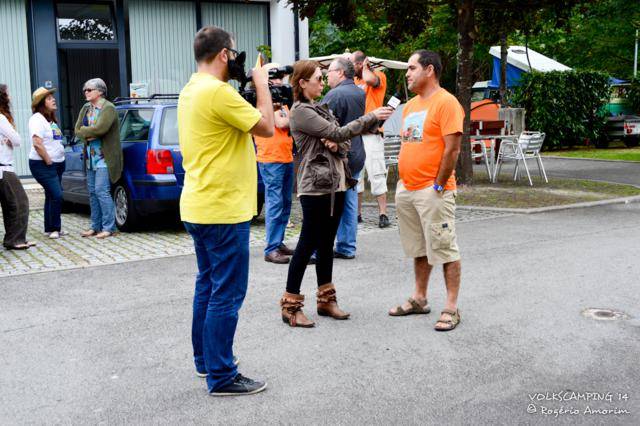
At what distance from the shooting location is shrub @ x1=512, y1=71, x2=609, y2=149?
2416cm

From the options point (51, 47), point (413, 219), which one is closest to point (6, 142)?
point (413, 219)

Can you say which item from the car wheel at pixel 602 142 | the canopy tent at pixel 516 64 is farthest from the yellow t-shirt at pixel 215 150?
the canopy tent at pixel 516 64

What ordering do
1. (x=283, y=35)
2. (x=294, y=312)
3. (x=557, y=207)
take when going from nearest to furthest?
(x=294, y=312), (x=557, y=207), (x=283, y=35)

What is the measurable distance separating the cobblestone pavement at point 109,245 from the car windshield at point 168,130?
3.84 ft

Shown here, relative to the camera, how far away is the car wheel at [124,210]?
974 cm

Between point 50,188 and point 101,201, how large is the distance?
0.68 meters

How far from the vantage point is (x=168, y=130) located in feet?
31.4

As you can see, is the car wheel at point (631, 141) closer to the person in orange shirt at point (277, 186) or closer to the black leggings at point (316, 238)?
the person in orange shirt at point (277, 186)

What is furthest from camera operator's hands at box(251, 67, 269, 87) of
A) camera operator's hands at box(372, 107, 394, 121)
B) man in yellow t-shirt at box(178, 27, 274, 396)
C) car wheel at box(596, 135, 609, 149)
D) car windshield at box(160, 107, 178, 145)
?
car wheel at box(596, 135, 609, 149)

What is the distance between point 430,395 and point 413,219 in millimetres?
1719

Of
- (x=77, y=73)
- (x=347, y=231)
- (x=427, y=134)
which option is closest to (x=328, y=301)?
(x=427, y=134)

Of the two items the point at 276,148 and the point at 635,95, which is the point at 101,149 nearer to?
the point at 276,148

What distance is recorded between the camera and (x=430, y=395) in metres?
4.08
